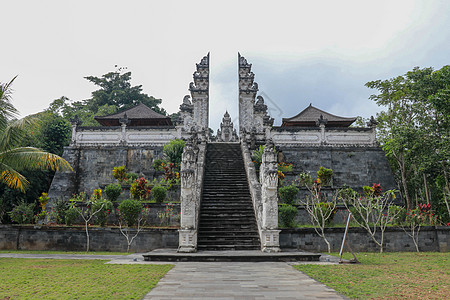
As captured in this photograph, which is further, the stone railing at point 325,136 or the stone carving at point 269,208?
the stone railing at point 325,136

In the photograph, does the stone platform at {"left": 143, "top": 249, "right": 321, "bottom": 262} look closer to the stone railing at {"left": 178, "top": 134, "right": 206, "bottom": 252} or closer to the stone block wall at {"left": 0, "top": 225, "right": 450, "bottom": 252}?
the stone railing at {"left": 178, "top": 134, "right": 206, "bottom": 252}

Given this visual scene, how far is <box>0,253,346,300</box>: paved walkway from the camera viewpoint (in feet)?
17.0

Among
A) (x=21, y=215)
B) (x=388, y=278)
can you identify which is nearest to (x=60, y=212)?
(x=21, y=215)

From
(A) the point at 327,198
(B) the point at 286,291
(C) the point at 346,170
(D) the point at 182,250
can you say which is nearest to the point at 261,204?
(D) the point at 182,250

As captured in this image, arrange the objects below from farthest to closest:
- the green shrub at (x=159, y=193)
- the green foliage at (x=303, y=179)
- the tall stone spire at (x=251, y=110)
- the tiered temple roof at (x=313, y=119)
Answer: the tiered temple roof at (x=313, y=119) → the tall stone spire at (x=251, y=110) → the green foliage at (x=303, y=179) → the green shrub at (x=159, y=193)

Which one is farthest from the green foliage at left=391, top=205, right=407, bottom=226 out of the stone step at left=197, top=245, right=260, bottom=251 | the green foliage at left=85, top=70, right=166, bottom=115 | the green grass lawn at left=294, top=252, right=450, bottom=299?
the green foliage at left=85, top=70, right=166, bottom=115

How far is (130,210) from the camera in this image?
41.1ft

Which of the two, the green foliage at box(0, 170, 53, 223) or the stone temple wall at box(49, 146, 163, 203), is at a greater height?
→ the stone temple wall at box(49, 146, 163, 203)

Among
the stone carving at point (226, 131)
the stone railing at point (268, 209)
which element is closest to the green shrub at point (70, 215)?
the stone railing at point (268, 209)

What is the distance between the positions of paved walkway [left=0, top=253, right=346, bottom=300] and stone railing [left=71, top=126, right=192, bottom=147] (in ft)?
41.7

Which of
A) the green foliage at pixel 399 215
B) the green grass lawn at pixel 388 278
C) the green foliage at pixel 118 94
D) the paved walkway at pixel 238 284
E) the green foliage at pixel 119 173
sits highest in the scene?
the green foliage at pixel 118 94

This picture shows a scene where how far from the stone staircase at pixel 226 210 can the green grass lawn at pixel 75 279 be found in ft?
11.1

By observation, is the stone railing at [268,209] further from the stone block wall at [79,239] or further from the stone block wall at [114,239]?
the stone block wall at [79,239]

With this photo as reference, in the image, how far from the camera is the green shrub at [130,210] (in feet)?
41.0
